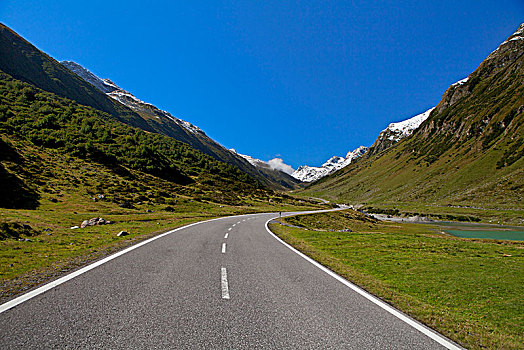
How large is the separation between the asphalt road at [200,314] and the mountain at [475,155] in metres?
108

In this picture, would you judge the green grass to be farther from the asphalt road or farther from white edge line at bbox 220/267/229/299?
white edge line at bbox 220/267/229/299

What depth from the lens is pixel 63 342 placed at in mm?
3533

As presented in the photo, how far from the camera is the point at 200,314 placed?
15.5 feet

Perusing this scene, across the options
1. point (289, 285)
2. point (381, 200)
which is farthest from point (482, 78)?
point (289, 285)

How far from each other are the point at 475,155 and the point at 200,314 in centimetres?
16973

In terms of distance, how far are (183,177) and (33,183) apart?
174 feet

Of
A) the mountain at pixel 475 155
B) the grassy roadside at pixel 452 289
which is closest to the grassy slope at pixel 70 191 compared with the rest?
the grassy roadside at pixel 452 289

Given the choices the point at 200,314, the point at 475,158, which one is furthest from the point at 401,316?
the point at 475,158

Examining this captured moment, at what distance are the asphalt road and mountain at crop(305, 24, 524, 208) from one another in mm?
107691

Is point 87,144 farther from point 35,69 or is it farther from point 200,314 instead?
point 35,69

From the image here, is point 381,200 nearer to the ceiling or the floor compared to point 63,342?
nearer to the ceiling

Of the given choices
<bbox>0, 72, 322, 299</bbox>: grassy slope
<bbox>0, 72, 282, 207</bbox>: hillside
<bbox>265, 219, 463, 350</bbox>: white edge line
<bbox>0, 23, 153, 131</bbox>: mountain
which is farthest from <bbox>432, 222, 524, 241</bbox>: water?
<bbox>0, 23, 153, 131</bbox>: mountain

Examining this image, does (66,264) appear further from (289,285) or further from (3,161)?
(3,161)

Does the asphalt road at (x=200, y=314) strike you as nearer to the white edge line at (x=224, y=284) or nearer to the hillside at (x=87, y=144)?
the white edge line at (x=224, y=284)
